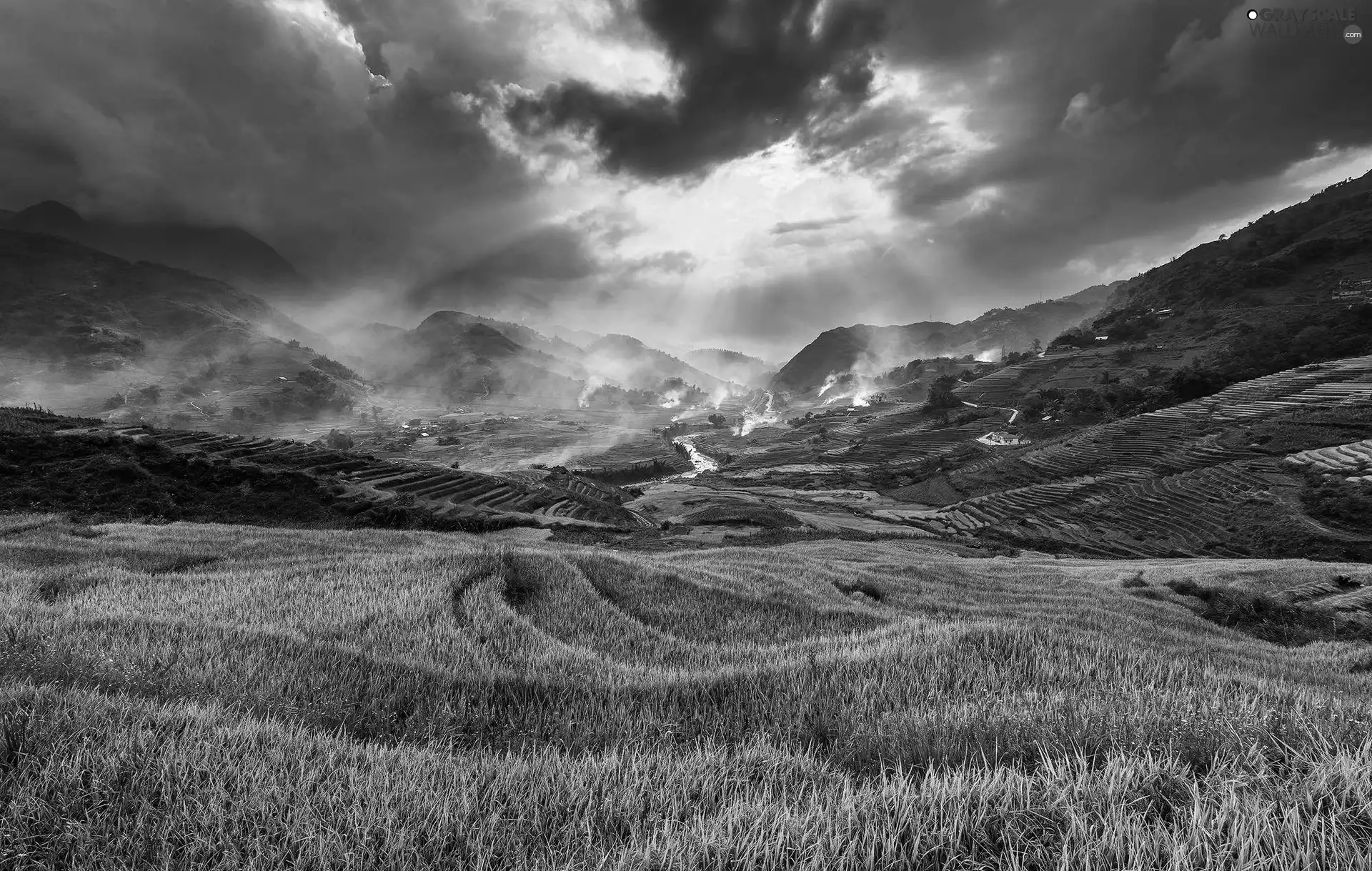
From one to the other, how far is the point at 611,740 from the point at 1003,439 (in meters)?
136

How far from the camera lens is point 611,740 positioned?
3.71 metres

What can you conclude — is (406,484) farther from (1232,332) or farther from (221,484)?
(1232,332)

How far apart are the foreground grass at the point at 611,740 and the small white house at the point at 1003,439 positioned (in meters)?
122

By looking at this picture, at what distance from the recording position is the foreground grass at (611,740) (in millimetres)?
1915

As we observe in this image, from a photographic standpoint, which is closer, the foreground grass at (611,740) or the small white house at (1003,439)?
the foreground grass at (611,740)

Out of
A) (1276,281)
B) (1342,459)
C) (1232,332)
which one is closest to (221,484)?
(1342,459)

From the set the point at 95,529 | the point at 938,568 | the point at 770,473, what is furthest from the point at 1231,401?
the point at 95,529

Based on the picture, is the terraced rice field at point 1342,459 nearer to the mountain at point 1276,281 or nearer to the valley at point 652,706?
the valley at point 652,706

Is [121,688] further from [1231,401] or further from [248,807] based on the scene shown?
[1231,401]

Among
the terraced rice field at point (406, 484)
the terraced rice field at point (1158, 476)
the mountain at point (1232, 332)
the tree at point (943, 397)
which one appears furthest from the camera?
the tree at point (943, 397)

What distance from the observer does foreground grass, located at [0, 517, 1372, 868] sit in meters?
1.92

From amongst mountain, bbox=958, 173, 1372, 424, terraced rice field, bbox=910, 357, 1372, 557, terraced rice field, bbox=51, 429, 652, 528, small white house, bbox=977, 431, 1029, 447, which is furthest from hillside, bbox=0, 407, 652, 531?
mountain, bbox=958, 173, 1372, 424

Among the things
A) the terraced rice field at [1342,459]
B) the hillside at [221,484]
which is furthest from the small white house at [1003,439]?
the hillside at [221,484]

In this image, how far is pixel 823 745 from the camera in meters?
3.58
